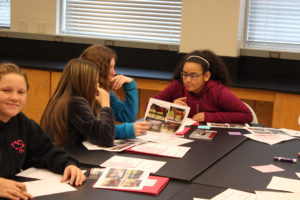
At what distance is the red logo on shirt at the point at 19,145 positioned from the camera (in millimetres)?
2041

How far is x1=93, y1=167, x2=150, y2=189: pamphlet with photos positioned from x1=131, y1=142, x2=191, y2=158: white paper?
38cm

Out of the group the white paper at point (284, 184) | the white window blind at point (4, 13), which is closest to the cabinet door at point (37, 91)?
the white window blind at point (4, 13)

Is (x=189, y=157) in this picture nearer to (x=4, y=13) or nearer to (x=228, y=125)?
(x=228, y=125)

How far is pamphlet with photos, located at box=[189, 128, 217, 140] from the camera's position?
2.88 m

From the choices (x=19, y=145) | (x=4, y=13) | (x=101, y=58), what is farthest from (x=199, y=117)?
(x=4, y=13)

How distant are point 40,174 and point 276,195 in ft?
3.37

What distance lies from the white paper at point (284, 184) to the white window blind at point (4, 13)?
15.7 feet

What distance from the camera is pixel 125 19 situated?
18.1 feet

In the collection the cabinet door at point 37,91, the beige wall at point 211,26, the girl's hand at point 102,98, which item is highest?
the beige wall at point 211,26

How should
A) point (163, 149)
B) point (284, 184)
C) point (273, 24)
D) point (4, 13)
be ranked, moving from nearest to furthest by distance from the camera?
point (284, 184), point (163, 149), point (273, 24), point (4, 13)

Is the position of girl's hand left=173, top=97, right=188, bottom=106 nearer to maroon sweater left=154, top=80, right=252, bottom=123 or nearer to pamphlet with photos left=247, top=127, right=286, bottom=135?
maroon sweater left=154, top=80, right=252, bottom=123

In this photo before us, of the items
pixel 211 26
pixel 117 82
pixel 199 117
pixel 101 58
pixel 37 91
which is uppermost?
pixel 211 26

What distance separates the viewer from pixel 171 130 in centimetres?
300

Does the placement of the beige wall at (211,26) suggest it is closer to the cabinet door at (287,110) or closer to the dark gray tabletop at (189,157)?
the cabinet door at (287,110)
